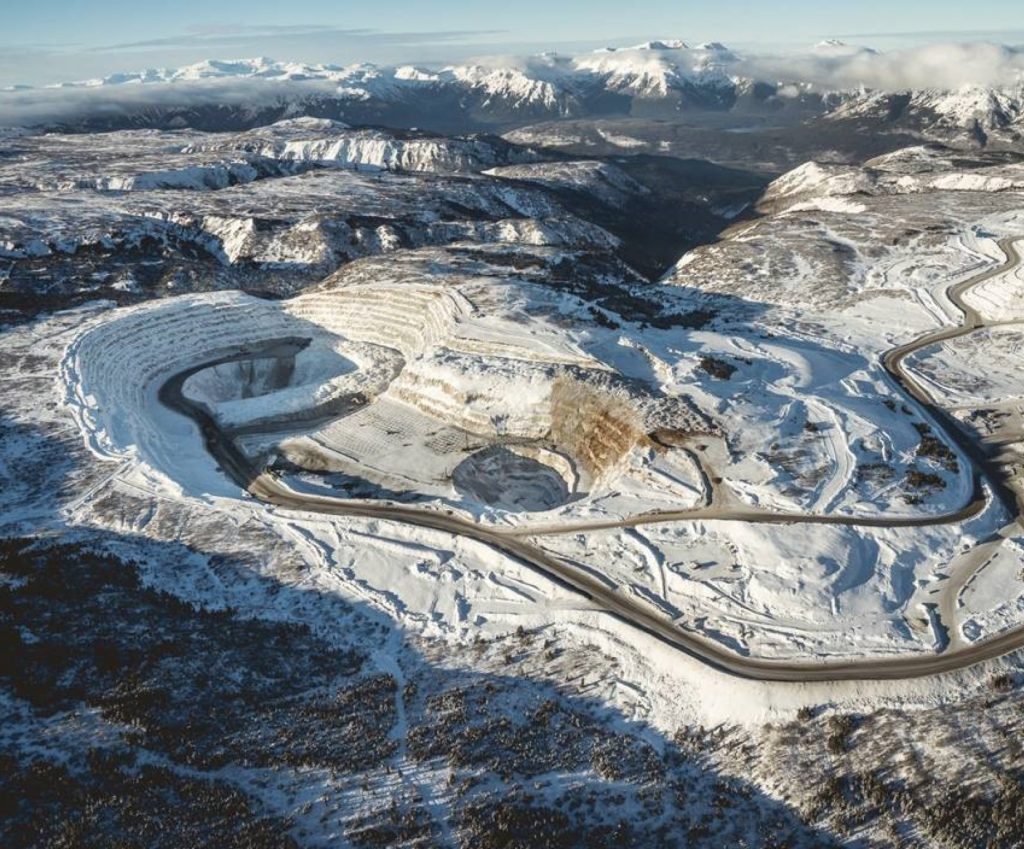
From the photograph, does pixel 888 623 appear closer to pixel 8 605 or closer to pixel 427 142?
pixel 8 605

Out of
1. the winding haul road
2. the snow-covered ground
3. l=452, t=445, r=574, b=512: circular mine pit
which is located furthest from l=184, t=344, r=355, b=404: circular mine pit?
l=452, t=445, r=574, b=512: circular mine pit

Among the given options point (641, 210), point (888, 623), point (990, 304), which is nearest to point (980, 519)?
point (888, 623)

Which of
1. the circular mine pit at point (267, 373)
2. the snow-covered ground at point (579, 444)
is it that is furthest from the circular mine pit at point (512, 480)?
the circular mine pit at point (267, 373)

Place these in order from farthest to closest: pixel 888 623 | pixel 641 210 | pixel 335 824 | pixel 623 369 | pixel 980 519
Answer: pixel 641 210 < pixel 623 369 < pixel 980 519 < pixel 888 623 < pixel 335 824

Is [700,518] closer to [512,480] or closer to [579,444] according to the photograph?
[579,444]

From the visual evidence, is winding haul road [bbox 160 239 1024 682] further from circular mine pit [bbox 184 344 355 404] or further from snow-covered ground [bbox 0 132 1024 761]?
circular mine pit [bbox 184 344 355 404]
